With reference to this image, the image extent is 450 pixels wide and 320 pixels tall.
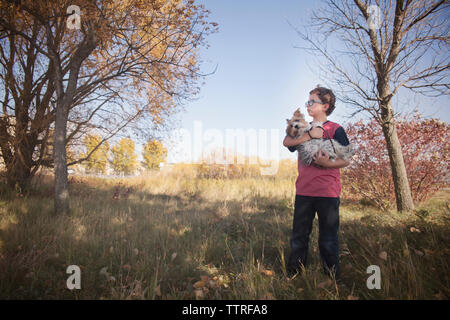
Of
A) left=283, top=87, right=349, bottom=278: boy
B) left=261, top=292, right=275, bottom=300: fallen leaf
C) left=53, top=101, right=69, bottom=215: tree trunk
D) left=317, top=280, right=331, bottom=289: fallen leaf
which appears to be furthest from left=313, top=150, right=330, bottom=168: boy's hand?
left=53, top=101, right=69, bottom=215: tree trunk

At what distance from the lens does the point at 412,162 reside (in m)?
5.14

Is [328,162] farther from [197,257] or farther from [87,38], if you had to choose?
[87,38]

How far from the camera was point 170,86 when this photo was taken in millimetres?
5047

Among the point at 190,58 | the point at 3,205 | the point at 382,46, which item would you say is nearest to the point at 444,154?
the point at 382,46

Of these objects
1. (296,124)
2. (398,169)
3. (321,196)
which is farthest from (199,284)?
(398,169)

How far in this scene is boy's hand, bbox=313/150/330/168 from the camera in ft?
6.63

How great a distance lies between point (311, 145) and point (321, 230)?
914 mm

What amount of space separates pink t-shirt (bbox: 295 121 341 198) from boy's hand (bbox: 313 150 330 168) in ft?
0.33

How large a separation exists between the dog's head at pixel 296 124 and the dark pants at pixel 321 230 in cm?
71

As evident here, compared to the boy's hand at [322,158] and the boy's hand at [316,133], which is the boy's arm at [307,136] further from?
the boy's hand at [322,158]

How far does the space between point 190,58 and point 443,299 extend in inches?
231

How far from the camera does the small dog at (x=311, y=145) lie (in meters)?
2.06

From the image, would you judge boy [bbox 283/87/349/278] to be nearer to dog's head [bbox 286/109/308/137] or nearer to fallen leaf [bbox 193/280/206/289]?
dog's head [bbox 286/109/308/137]

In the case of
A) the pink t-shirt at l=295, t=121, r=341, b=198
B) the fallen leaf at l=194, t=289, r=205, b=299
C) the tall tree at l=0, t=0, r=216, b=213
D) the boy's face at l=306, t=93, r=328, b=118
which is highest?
the tall tree at l=0, t=0, r=216, b=213
